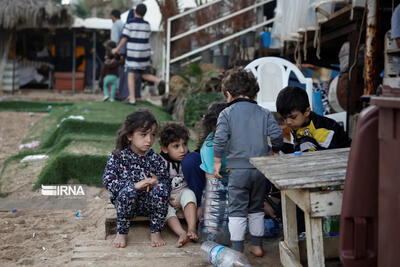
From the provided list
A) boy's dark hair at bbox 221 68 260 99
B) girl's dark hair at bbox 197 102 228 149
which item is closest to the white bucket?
girl's dark hair at bbox 197 102 228 149

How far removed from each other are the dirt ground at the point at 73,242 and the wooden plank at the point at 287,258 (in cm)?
18

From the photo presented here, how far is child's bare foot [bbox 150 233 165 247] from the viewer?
3512 millimetres

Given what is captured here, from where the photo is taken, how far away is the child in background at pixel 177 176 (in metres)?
3.73

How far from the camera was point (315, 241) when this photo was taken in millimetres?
2449

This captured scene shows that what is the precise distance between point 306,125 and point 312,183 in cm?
129

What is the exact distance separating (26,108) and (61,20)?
4.22 metres

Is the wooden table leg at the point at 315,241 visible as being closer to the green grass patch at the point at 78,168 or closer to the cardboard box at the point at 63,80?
the green grass patch at the point at 78,168

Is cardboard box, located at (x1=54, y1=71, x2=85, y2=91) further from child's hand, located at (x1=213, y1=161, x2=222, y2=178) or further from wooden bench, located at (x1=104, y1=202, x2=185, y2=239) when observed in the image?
child's hand, located at (x1=213, y1=161, x2=222, y2=178)

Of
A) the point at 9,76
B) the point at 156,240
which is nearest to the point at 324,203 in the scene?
the point at 156,240

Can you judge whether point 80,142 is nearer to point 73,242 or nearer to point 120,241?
point 73,242

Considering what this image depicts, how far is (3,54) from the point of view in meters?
16.5

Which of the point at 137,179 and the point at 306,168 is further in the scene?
the point at 137,179

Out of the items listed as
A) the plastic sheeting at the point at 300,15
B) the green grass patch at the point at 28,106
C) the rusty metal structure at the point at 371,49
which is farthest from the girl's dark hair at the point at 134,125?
the green grass patch at the point at 28,106

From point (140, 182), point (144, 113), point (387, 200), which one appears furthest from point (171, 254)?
point (387, 200)
